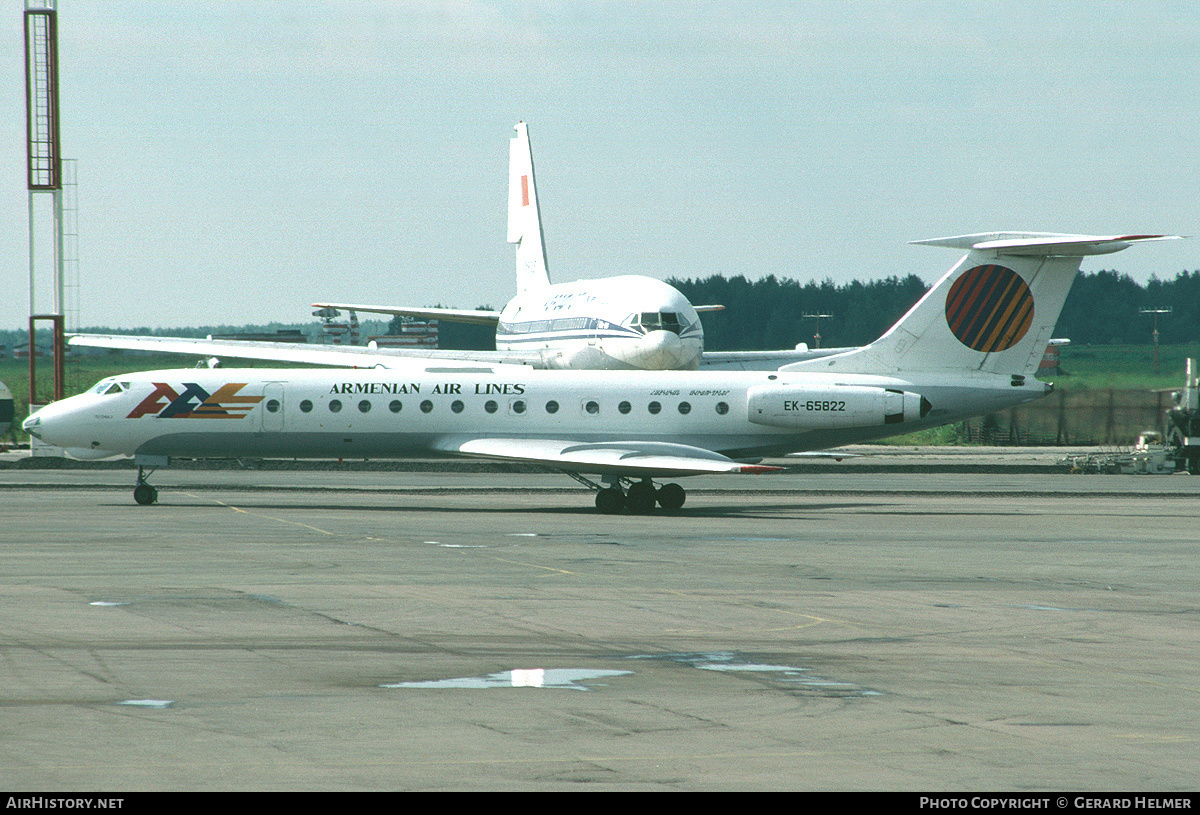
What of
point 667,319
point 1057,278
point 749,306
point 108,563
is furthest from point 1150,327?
point 108,563

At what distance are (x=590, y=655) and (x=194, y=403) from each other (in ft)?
63.6

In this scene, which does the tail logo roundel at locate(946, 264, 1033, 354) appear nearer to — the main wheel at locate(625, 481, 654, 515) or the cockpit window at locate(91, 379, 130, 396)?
the main wheel at locate(625, 481, 654, 515)

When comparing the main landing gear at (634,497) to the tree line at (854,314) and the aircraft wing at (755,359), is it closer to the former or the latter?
the aircraft wing at (755,359)

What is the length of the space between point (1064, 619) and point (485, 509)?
1534cm

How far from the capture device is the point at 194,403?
28297 mm

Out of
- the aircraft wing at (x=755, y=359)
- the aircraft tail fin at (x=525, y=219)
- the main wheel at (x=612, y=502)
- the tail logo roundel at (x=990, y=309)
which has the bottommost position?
the main wheel at (x=612, y=502)

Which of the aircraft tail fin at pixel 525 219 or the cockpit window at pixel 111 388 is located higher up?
the aircraft tail fin at pixel 525 219

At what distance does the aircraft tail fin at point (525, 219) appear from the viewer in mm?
62188

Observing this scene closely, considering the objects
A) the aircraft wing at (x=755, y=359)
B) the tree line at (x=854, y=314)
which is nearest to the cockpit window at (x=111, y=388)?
the aircraft wing at (x=755, y=359)

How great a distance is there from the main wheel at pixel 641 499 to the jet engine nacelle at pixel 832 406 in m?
2.70

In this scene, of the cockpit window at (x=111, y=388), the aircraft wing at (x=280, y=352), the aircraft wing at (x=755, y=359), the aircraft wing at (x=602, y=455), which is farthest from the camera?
the aircraft wing at (x=280, y=352)

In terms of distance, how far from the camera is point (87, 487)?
32.5m
